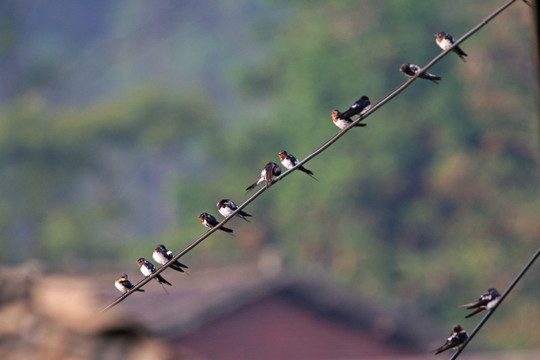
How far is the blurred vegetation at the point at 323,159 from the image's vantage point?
37594mm

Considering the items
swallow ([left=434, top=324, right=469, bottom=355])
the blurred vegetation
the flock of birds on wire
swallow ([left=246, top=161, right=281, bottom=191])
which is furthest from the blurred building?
swallow ([left=434, top=324, right=469, bottom=355])

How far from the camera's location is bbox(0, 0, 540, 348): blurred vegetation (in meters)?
37.6

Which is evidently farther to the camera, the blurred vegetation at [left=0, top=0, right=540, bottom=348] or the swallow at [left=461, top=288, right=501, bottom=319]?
the blurred vegetation at [left=0, top=0, right=540, bottom=348]

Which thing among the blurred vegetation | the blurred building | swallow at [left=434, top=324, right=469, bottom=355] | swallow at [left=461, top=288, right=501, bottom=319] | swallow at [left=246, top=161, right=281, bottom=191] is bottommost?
swallow at [left=434, top=324, right=469, bottom=355]

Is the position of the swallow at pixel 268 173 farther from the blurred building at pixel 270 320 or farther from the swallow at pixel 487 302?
the blurred building at pixel 270 320

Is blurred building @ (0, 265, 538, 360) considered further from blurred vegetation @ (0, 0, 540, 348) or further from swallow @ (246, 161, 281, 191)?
swallow @ (246, 161, 281, 191)

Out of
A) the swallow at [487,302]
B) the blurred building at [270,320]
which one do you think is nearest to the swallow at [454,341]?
the swallow at [487,302]

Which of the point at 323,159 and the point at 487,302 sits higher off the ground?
the point at 323,159

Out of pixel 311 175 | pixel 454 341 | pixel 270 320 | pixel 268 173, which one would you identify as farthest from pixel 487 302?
pixel 270 320

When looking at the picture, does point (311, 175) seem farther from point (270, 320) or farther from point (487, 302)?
point (270, 320)

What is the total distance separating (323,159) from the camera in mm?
42969


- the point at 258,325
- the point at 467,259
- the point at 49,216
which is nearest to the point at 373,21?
the point at 467,259

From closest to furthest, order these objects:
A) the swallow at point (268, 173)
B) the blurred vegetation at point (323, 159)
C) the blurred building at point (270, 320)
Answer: the swallow at point (268, 173) < the blurred building at point (270, 320) < the blurred vegetation at point (323, 159)

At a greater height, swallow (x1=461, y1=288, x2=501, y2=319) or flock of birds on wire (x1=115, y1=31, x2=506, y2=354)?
flock of birds on wire (x1=115, y1=31, x2=506, y2=354)
